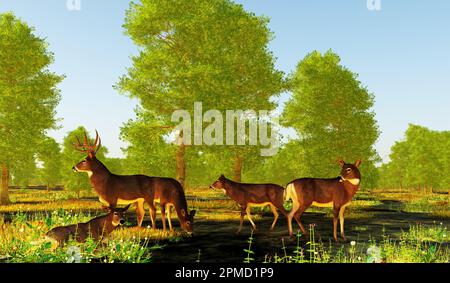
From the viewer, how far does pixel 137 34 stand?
24.2 meters

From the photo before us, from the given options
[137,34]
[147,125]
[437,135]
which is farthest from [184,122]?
[437,135]

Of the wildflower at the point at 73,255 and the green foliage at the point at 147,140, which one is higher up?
the green foliage at the point at 147,140

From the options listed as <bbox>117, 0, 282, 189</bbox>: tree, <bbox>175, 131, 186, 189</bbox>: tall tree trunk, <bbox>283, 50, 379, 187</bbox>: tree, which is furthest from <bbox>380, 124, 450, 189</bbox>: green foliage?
<bbox>175, 131, 186, 189</bbox>: tall tree trunk

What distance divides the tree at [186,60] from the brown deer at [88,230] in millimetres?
12529

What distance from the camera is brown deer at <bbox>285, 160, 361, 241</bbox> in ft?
39.2

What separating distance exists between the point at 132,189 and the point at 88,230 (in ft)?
10.3

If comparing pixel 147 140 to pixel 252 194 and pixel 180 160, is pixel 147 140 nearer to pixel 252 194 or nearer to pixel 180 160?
pixel 180 160

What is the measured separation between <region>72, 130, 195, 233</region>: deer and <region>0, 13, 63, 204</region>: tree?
54.6 feet

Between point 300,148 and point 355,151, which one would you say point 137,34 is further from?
point 355,151

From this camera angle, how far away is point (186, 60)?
23906mm

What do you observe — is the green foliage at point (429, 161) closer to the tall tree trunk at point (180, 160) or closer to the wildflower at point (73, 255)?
the tall tree trunk at point (180, 160)

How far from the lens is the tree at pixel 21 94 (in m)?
27.1

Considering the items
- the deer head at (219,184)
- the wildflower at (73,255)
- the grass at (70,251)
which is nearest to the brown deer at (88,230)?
the grass at (70,251)
